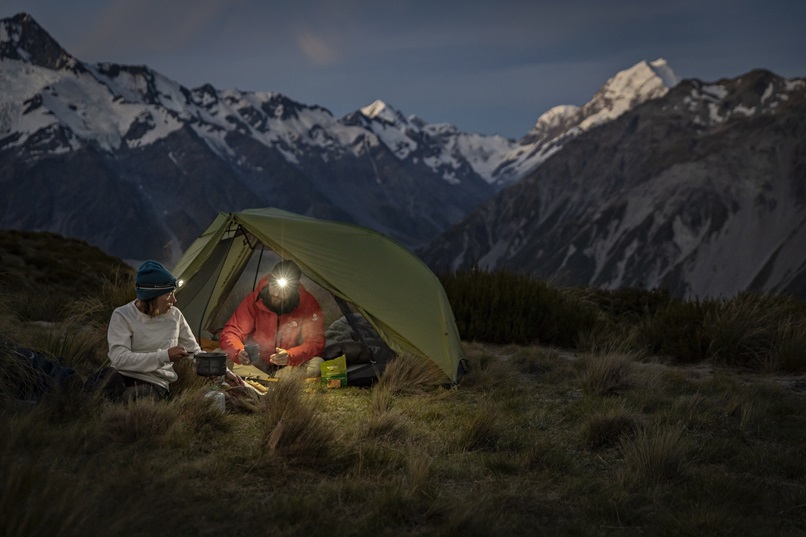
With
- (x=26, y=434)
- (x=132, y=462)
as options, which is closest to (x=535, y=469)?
(x=132, y=462)

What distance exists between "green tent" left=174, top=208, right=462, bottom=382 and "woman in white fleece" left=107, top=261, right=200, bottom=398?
2.30 m

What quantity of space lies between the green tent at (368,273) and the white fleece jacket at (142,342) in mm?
2267

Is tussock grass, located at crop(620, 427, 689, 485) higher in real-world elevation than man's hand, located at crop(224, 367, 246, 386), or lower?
lower

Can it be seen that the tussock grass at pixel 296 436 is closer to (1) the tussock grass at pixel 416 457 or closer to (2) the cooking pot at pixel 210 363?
(1) the tussock grass at pixel 416 457

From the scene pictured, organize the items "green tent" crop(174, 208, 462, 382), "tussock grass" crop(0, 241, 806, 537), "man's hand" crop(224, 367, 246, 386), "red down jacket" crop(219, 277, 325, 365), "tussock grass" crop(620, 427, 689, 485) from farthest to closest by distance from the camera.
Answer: "red down jacket" crop(219, 277, 325, 365)
"green tent" crop(174, 208, 462, 382)
"man's hand" crop(224, 367, 246, 386)
"tussock grass" crop(620, 427, 689, 485)
"tussock grass" crop(0, 241, 806, 537)

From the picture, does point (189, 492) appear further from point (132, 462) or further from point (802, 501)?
point (802, 501)

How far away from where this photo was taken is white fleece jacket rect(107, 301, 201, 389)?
6281 millimetres

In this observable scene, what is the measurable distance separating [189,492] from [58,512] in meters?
1.23

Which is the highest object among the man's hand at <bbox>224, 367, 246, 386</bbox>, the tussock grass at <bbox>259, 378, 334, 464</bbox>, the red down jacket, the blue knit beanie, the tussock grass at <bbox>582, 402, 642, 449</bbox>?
the blue knit beanie

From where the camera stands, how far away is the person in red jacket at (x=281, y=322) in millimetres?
8664

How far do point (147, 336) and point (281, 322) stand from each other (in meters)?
2.63

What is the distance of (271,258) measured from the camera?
10.2m

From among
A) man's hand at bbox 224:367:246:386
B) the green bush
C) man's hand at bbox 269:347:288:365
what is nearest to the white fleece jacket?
man's hand at bbox 224:367:246:386

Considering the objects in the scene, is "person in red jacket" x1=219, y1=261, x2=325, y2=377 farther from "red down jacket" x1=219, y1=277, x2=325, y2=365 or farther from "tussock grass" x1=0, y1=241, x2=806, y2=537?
"tussock grass" x1=0, y1=241, x2=806, y2=537
